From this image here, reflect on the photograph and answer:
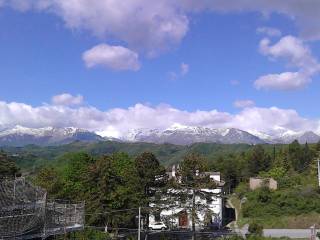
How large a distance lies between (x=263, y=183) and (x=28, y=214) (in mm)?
57436

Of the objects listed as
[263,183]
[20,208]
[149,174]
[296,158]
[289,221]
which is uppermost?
[296,158]

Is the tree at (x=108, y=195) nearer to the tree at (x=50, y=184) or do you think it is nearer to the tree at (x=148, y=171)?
the tree at (x=148, y=171)

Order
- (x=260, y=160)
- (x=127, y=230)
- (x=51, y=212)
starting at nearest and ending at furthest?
(x=51, y=212) < (x=127, y=230) < (x=260, y=160)

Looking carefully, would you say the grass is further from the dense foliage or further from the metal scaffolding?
the metal scaffolding

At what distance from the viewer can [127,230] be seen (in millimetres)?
51750

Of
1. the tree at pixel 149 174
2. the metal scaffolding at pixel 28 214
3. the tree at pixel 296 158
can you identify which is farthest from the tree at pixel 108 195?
the tree at pixel 296 158

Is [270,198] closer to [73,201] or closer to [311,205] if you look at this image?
[311,205]

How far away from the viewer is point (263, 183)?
274 feet

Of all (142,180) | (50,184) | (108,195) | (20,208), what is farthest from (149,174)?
(20,208)

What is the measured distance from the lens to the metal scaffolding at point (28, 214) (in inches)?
1225

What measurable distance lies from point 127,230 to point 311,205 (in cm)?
3126

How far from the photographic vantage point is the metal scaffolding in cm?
3112

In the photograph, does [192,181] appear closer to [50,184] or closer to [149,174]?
[149,174]

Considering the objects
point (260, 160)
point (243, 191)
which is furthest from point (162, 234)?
point (260, 160)
